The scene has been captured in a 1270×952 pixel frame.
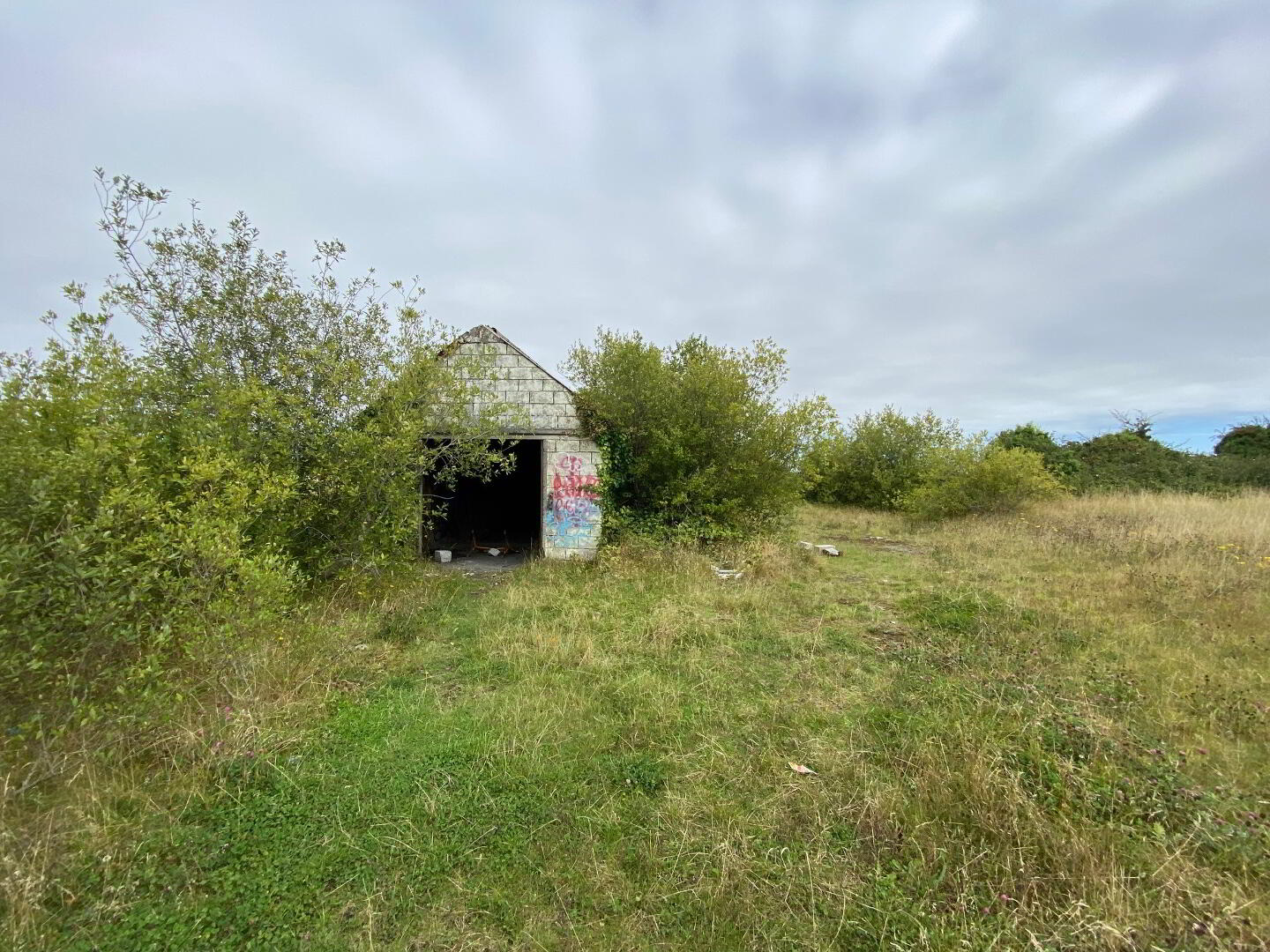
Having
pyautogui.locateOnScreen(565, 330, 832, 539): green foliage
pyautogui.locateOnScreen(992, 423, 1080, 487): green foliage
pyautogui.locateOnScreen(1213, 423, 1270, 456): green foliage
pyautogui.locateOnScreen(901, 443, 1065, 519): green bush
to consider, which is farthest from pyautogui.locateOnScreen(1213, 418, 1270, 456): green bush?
pyautogui.locateOnScreen(565, 330, 832, 539): green foliage

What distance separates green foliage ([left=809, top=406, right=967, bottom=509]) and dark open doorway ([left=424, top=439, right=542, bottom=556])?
10087 mm

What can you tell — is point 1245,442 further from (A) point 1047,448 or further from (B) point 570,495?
(B) point 570,495

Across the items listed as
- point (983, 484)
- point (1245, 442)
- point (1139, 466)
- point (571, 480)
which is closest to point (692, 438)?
point (571, 480)

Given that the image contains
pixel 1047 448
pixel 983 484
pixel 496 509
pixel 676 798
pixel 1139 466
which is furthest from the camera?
pixel 1047 448

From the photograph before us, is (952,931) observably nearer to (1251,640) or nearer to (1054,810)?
(1054,810)

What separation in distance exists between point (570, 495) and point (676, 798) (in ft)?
22.9

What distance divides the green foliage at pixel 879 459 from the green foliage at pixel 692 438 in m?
8.74

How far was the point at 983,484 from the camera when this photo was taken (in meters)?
13.9

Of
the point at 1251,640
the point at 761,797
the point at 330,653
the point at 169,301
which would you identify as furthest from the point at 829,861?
the point at 169,301

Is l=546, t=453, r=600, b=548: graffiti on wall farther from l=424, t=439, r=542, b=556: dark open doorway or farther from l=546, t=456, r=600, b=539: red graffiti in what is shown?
l=424, t=439, r=542, b=556: dark open doorway

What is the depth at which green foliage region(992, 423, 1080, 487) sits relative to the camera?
18188 mm

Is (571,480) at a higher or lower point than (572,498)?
higher

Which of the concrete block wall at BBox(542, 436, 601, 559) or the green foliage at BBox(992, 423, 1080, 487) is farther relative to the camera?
the green foliage at BBox(992, 423, 1080, 487)

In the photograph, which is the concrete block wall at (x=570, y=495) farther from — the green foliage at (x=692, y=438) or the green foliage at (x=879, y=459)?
the green foliage at (x=879, y=459)
